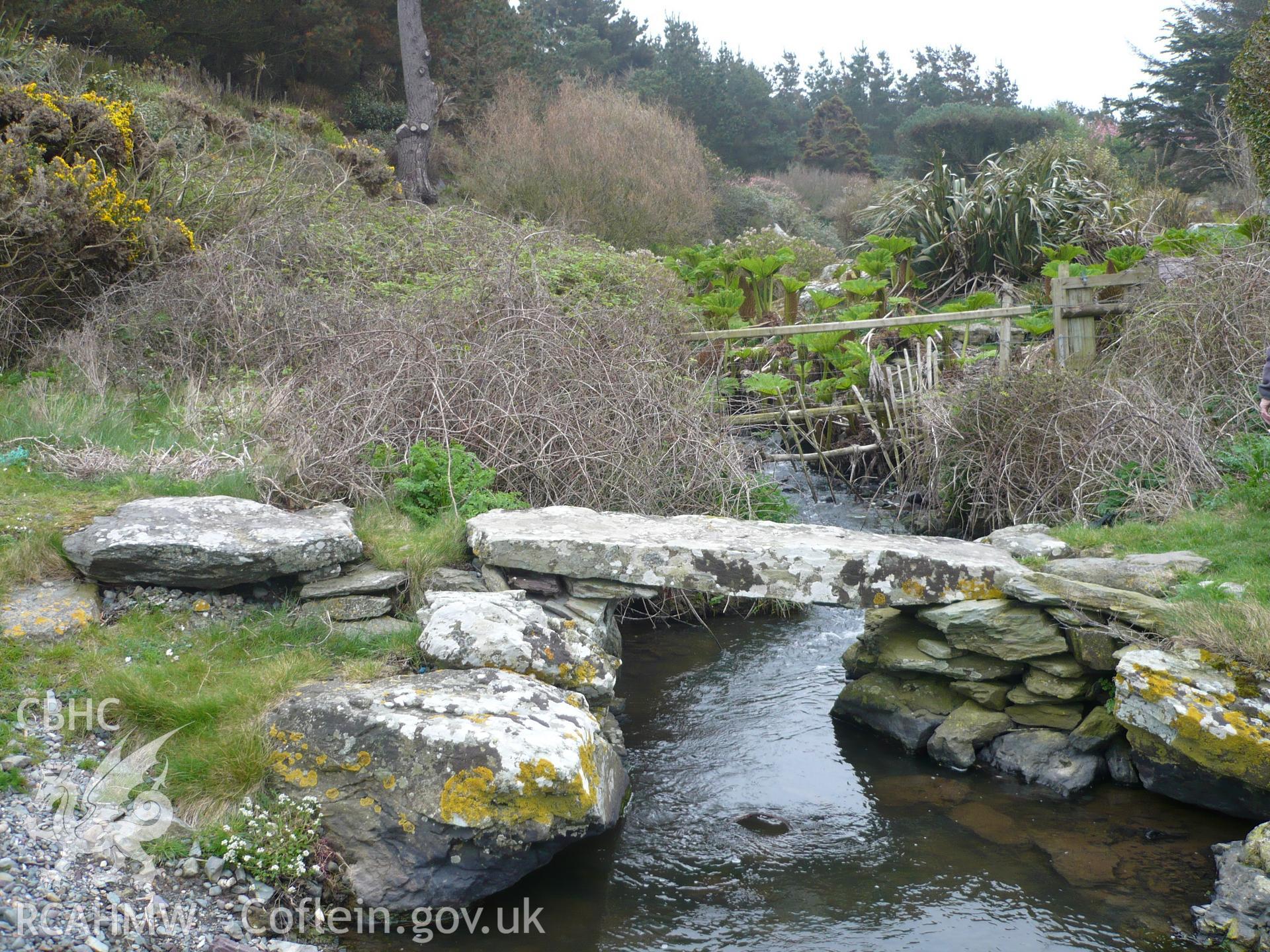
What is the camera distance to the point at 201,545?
4809 mm

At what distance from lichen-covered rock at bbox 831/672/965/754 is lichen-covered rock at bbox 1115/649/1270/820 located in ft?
3.24

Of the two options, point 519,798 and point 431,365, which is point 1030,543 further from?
point 431,365

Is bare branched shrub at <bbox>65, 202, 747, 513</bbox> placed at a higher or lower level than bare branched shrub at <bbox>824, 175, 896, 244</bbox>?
lower

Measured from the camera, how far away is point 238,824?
145 inches

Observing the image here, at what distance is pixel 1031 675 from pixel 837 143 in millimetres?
36374

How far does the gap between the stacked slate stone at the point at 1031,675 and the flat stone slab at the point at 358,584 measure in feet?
8.59

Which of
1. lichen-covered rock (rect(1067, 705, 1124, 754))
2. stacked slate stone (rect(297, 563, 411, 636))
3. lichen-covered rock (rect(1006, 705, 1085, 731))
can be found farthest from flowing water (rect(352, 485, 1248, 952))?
stacked slate stone (rect(297, 563, 411, 636))

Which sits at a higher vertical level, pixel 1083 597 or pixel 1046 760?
pixel 1083 597

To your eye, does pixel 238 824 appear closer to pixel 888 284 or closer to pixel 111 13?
pixel 888 284

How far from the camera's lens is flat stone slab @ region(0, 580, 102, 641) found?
14.6 feet

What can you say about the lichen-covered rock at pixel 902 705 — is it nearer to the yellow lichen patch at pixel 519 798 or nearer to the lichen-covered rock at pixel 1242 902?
the lichen-covered rock at pixel 1242 902

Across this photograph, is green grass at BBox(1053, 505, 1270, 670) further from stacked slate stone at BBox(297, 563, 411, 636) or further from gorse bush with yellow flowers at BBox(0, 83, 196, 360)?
gorse bush with yellow flowers at BBox(0, 83, 196, 360)

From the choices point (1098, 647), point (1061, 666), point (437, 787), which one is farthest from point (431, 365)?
point (1098, 647)

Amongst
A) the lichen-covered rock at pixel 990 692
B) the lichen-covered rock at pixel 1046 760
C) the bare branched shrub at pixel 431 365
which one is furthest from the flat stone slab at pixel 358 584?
the lichen-covered rock at pixel 1046 760
